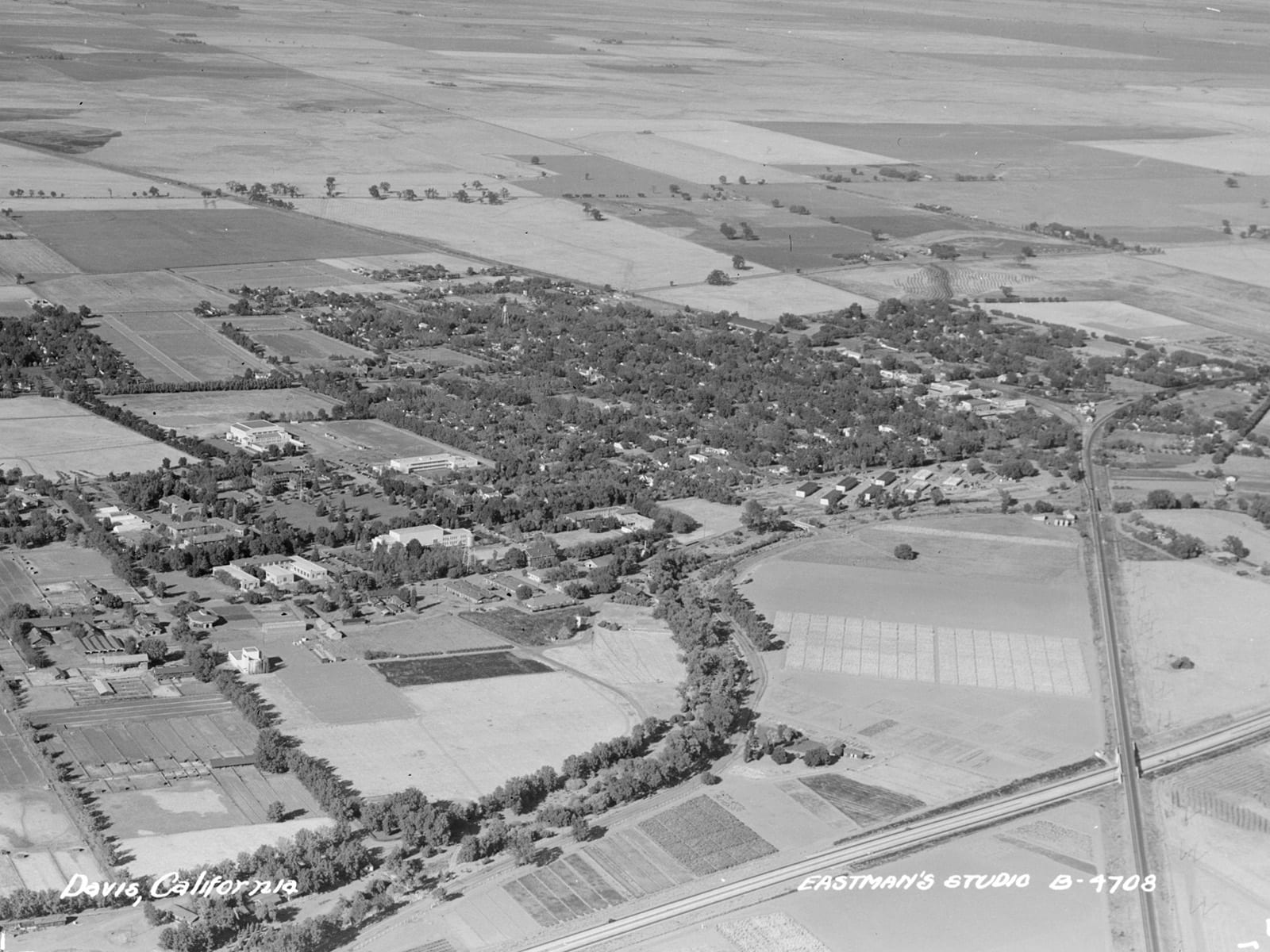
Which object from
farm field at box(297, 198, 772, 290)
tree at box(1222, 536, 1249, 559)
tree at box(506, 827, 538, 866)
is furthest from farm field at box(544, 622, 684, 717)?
farm field at box(297, 198, 772, 290)

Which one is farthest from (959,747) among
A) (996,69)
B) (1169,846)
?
(996,69)

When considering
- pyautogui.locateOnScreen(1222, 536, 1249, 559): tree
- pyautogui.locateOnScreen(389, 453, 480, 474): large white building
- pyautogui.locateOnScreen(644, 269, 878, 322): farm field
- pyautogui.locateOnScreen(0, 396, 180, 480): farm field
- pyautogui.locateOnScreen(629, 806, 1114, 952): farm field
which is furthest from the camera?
pyautogui.locateOnScreen(644, 269, 878, 322): farm field

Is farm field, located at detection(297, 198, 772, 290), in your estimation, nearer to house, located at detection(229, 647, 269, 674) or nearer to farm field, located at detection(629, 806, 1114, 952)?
house, located at detection(229, 647, 269, 674)

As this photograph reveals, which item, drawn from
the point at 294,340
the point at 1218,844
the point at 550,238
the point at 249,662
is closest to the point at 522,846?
the point at 249,662

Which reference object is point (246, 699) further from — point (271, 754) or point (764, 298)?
→ point (764, 298)

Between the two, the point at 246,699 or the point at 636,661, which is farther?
the point at 636,661

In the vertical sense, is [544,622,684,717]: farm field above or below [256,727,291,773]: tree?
below

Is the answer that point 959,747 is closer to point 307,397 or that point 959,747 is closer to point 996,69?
point 307,397
